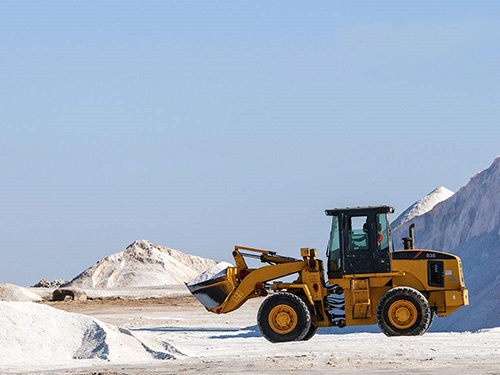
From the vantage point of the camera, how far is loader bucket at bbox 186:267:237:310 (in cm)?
1786

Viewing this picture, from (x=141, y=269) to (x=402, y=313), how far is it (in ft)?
190

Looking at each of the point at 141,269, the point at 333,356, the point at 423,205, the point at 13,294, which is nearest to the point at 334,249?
the point at 333,356

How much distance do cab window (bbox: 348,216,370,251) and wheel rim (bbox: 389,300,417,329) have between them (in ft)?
3.92

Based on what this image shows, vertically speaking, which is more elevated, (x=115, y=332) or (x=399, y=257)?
(x=399, y=257)

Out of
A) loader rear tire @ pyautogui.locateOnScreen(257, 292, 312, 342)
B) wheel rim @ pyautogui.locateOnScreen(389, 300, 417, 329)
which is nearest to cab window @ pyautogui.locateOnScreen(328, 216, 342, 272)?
loader rear tire @ pyautogui.locateOnScreen(257, 292, 312, 342)

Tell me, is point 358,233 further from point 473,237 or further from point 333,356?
point 473,237

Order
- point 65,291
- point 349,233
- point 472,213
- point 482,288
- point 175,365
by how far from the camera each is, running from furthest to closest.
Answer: point 65,291
point 472,213
point 482,288
point 349,233
point 175,365

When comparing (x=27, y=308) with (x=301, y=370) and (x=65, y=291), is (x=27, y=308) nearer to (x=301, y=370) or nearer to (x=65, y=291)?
(x=301, y=370)

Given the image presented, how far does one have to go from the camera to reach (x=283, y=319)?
1725cm

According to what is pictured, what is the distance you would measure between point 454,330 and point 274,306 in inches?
297

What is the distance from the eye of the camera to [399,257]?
17656mm

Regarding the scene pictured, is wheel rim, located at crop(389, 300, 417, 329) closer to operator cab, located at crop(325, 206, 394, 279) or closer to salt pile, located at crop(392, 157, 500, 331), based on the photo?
operator cab, located at crop(325, 206, 394, 279)

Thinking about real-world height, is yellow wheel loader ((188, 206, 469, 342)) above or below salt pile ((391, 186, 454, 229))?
below

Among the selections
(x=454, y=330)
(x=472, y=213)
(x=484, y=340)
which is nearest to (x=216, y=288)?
(x=484, y=340)
